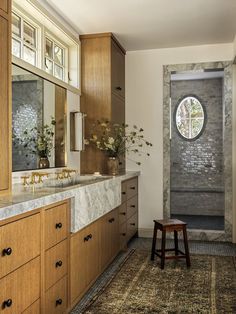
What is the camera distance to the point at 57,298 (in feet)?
7.64

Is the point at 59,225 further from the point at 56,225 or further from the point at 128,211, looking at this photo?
the point at 128,211

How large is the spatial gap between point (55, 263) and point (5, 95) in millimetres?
→ 1121

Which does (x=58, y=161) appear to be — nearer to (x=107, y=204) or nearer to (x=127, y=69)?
(x=107, y=204)

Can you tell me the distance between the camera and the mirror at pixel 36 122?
2.99 meters

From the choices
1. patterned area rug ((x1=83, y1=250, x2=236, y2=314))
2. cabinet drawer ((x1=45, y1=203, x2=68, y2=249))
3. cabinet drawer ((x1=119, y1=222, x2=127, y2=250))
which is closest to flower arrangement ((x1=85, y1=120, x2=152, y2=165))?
cabinet drawer ((x1=119, y1=222, x2=127, y2=250))

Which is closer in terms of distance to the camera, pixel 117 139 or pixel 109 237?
pixel 109 237

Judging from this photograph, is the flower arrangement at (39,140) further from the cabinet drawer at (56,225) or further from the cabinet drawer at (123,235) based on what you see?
the cabinet drawer at (123,235)

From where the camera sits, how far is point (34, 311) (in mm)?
2016

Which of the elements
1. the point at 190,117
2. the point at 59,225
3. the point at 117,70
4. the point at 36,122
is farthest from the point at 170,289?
the point at 190,117

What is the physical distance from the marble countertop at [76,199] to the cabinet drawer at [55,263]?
21 centimetres

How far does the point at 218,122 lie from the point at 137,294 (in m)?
4.58

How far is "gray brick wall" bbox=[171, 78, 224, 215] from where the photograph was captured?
6727 mm

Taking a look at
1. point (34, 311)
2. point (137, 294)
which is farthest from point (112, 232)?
point (34, 311)

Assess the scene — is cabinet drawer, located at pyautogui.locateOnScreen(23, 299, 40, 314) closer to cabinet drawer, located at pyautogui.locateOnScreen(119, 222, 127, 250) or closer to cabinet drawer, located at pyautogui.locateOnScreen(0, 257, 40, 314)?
cabinet drawer, located at pyautogui.locateOnScreen(0, 257, 40, 314)
